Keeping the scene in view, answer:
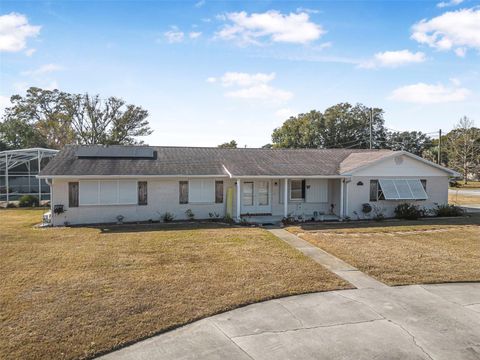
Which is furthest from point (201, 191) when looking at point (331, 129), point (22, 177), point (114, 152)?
point (331, 129)

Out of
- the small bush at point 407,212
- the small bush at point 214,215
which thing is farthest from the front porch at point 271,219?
the small bush at point 407,212

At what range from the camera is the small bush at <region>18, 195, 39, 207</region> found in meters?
24.6

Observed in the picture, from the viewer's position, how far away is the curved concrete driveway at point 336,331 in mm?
5367

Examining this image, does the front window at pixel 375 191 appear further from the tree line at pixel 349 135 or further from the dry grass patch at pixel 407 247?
the tree line at pixel 349 135

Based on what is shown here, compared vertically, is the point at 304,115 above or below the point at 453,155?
above

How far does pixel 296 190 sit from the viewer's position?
64.2 feet

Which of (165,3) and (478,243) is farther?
(478,243)

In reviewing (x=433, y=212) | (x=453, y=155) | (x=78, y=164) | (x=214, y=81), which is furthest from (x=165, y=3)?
(x=453, y=155)

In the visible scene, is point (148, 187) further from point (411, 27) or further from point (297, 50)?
point (411, 27)

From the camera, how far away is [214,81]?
742 inches

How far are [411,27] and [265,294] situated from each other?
11.8 meters

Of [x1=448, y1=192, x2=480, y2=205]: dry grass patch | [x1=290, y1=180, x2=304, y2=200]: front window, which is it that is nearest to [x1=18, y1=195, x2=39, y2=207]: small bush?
[x1=290, y1=180, x2=304, y2=200]: front window

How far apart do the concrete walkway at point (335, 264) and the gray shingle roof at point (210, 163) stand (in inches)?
215

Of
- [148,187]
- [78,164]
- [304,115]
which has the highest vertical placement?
[304,115]
